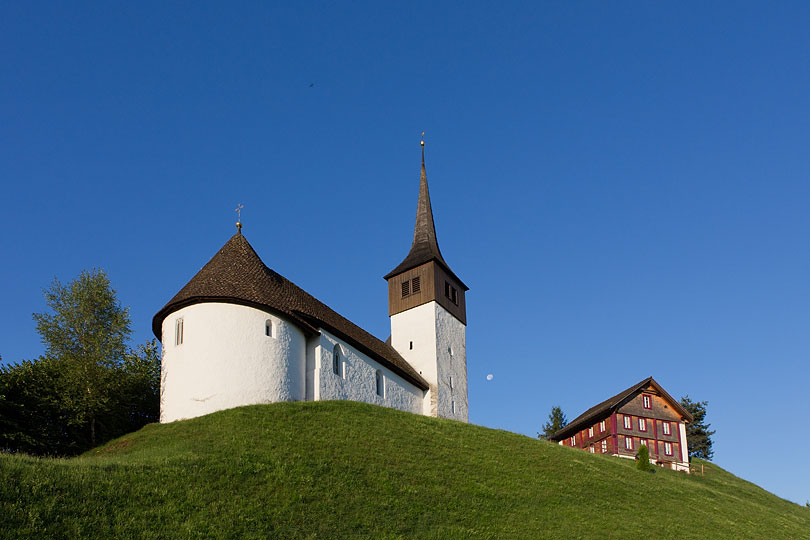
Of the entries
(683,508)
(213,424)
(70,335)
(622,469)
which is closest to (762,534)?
(683,508)

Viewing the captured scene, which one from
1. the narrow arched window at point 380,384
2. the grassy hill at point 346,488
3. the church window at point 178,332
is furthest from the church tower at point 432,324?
the church window at point 178,332

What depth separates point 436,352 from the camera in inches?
1902

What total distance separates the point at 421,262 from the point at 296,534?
99.2 feet

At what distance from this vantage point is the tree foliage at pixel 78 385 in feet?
105

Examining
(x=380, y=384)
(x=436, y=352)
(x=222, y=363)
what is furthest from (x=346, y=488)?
(x=436, y=352)

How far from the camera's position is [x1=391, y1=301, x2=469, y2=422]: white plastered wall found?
158 feet

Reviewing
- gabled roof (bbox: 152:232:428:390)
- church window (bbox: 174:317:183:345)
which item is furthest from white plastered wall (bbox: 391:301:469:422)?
church window (bbox: 174:317:183:345)

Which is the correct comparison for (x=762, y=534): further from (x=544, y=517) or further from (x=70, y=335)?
(x=70, y=335)

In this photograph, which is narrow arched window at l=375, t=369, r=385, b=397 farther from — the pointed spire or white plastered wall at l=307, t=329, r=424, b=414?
the pointed spire

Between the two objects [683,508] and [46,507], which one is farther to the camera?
[683,508]

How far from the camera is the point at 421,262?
50.4 metres

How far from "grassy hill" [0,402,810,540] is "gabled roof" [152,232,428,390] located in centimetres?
443

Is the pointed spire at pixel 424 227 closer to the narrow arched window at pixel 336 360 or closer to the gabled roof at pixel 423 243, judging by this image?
the gabled roof at pixel 423 243

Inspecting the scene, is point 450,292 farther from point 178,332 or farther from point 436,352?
point 178,332
